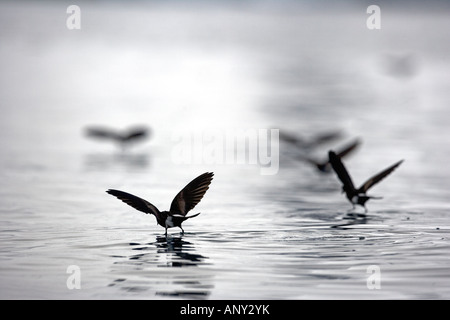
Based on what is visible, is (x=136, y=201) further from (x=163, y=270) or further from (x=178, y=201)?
(x=163, y=270)

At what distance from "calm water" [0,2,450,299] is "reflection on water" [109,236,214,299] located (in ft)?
0.10

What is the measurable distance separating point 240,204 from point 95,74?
130 ft

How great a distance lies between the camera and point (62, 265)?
39.0 ft

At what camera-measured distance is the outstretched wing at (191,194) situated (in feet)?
42.0

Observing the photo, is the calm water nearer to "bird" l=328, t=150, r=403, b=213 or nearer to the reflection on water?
the reflection on water

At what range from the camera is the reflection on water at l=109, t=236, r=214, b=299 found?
35.6 feet

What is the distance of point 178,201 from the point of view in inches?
518

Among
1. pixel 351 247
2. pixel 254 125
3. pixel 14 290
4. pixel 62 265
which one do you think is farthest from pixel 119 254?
pixel 254 125

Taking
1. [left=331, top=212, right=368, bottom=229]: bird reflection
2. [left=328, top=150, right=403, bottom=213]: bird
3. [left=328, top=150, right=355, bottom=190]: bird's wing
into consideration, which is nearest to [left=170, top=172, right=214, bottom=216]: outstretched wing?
[left=331, top=212, right=368, bottom=229]: bird reflection

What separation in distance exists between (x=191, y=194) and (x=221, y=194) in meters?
5.28

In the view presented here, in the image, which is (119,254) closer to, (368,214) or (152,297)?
(152,297)

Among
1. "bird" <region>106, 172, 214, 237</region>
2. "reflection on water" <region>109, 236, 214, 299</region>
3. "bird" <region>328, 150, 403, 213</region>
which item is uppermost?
"bird" <region>328, 150, 403, 213</region>

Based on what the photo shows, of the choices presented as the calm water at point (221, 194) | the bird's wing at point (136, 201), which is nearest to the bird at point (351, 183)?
the calm water at point (221, 194)

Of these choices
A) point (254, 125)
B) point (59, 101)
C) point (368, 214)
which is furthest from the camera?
point (59, 101)
